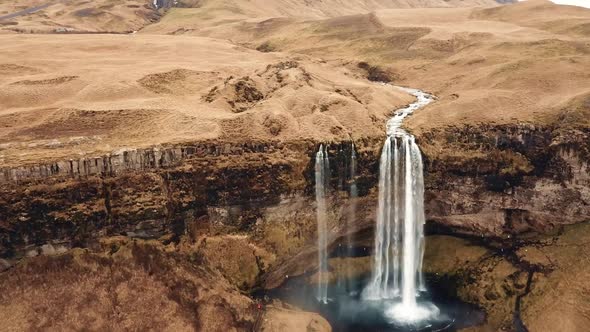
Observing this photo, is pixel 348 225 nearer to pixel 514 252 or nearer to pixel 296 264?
pixel 296 264

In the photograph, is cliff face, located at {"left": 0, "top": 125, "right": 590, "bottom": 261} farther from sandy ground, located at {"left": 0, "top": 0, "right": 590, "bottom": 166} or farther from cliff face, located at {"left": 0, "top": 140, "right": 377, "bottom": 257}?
sandy ground, located at {"left": 0, "top": 0, "right": 590, "bottom": 166}

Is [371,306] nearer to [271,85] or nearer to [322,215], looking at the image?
[322,215]

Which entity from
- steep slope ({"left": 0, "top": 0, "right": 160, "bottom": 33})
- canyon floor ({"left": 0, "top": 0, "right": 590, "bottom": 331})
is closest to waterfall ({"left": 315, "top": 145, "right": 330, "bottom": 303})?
canyon floor ({"left": 0, "top": 0, "right": 590, "bottom": 331})

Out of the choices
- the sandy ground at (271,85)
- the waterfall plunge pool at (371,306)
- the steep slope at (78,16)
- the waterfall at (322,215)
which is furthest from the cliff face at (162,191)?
the steep slope at (78,16)

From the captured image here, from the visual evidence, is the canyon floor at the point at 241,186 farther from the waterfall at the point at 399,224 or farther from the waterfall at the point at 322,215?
the waterfall at the point at 399,224

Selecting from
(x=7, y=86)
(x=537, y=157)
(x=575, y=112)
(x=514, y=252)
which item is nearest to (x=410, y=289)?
(x=514, y=252)

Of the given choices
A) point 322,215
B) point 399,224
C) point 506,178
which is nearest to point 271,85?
point 322,215
